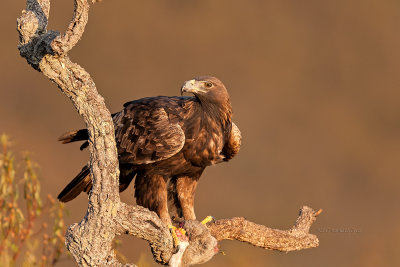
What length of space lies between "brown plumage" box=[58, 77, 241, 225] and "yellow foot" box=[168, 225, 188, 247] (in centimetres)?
16

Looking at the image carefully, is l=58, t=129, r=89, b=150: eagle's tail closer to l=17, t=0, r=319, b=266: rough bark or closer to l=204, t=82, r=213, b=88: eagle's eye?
l=204, t=82, r=213, b=88: eagle's eye

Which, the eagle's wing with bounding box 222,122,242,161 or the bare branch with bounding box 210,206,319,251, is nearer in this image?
the bare branch with bounding box 210,206,319,251

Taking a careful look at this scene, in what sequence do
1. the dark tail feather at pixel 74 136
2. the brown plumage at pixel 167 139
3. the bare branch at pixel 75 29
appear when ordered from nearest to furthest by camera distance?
the bare branch at pixel 75 29 < the brown plumage at pixel 167 139 < the dark tail feather at pixel 74 136

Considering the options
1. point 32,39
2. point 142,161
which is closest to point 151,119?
point 142,161

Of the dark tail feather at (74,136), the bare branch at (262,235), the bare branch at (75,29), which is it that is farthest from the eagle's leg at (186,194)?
the bare branch at (75,29)

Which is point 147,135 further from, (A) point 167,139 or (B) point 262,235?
(B) point 262,235

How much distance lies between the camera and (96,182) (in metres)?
4.01

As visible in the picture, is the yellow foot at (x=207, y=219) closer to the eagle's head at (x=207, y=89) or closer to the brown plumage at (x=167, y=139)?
the brown plumage at (x=167, y=139)

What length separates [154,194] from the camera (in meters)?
5.16

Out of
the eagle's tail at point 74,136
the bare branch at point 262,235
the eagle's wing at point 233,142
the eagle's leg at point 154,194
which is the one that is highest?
the eagle's tail at point 74,136

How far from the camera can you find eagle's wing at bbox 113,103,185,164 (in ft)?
16.4

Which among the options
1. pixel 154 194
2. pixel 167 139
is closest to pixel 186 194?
pixel 154 194

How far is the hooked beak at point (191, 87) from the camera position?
16.3 ft

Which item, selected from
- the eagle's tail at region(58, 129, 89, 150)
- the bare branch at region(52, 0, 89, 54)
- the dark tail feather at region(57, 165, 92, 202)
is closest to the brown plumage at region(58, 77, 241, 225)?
the dark tail feather at region(57, 165, 92, 202)
